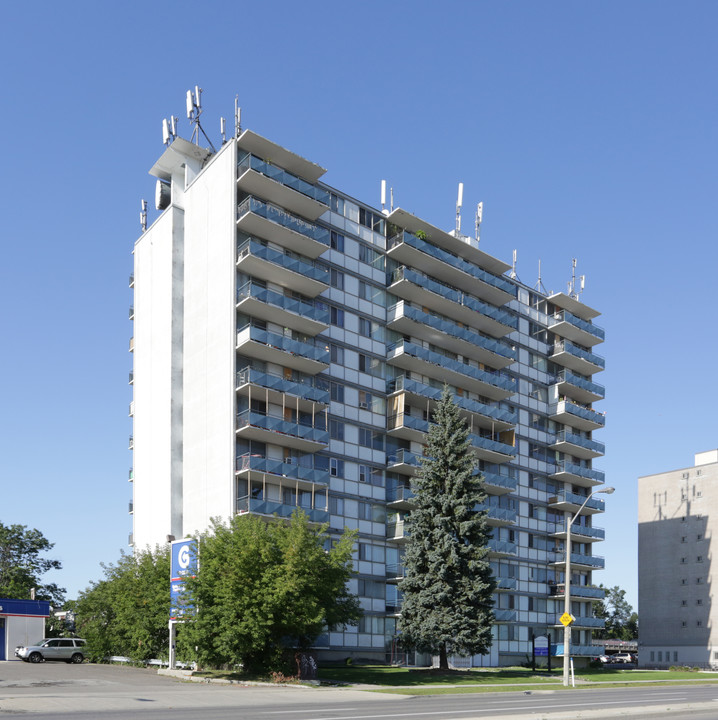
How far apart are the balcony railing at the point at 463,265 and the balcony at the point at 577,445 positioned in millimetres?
12418

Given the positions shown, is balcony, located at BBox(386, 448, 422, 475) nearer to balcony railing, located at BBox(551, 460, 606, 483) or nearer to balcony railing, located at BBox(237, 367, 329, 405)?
balcony railing, located at BBox(237, 367, 329, 405)

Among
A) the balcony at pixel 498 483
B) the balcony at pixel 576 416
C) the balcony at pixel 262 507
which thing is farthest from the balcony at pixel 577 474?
the balcony at pixel 262 507

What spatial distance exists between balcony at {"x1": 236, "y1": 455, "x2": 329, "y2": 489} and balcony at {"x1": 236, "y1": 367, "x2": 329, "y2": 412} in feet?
12.2

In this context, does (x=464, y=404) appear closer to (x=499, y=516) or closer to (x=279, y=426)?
(x=499, y=516)

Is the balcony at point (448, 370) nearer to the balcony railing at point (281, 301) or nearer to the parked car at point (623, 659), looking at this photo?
the balcony railing at point (281, 301)

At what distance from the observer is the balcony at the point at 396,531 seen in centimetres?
6209

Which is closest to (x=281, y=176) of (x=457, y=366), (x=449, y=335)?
(x=449, y=335)

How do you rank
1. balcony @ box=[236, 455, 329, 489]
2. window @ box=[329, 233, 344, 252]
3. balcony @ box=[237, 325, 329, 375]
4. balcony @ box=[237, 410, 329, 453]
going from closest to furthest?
balcony @ box=[236, 455, 329, 489] < balcony @ box=[237, 410, 329, 453] < balcony @ box=[237, 325, 329, 375] < window @ box=[329, 233, 344, 252]

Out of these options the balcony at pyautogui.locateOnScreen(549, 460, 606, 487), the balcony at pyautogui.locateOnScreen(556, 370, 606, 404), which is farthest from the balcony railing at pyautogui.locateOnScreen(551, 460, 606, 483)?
the balcony at pyautogui.locateOnScreen(556, 370, 606, 404)

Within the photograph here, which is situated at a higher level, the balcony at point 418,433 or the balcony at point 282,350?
the balcony at point 282,350

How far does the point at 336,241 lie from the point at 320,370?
34.9 feet

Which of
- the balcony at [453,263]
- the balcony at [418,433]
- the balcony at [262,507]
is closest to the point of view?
the balcony at [262,507]

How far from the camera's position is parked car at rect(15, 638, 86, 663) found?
55344 mm

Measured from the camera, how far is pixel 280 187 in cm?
5719
